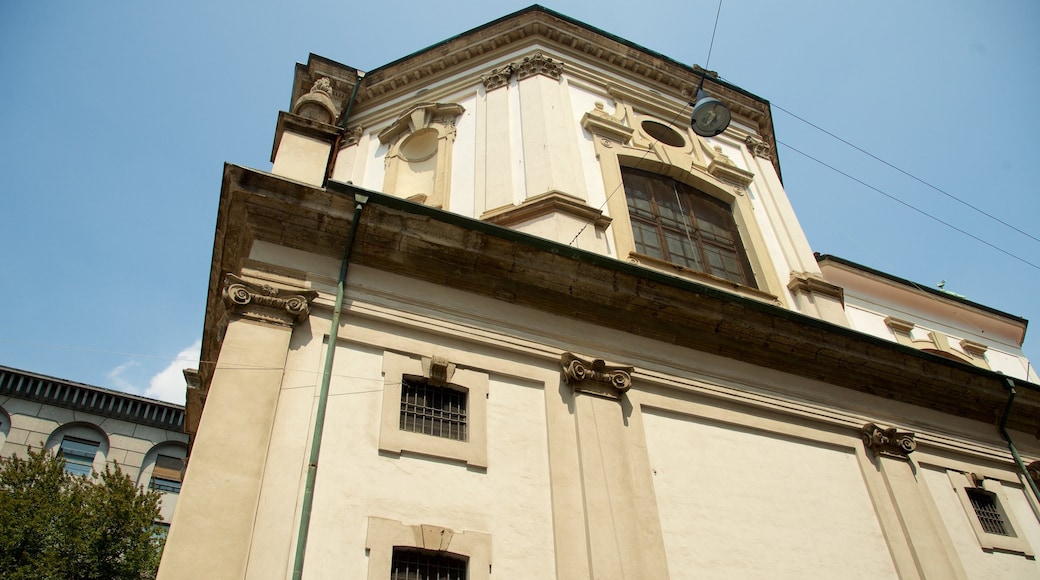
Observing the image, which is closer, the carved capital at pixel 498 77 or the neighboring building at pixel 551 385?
the neighboring building at pixel 551 385

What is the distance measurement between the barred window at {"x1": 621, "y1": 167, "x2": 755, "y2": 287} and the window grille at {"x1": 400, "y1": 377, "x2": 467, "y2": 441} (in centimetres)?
536

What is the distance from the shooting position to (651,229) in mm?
14352

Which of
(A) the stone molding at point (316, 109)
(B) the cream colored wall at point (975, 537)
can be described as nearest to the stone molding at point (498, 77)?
(A) the stone molding at point (316, 109)

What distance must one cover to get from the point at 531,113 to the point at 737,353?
613cm

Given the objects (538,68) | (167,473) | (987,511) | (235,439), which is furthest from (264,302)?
(167,473)

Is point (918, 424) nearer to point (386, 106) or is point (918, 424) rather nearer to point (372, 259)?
point (372, 259)

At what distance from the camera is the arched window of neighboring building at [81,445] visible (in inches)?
1092

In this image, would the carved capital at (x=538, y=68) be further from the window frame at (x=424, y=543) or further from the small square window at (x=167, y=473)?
the small square window at (x=167, y=473)

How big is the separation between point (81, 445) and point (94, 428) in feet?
2.32

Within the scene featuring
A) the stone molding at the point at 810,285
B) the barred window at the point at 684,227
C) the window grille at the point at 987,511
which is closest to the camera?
the window grille at the point at 987,511

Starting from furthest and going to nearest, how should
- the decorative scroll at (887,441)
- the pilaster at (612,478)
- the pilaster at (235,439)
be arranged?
the decorative scroll at (887,441) → the pilaster at (612,478) → the pilaster at (235,439)

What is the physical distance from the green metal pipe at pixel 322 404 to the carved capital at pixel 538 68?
716 cm

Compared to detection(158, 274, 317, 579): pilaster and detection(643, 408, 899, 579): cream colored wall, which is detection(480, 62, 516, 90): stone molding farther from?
detection(643, 408, 899, 579): cream colored wall

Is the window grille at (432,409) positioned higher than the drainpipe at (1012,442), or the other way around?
the drainpipe at (1012,442)
